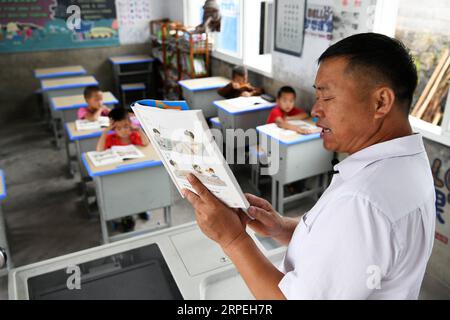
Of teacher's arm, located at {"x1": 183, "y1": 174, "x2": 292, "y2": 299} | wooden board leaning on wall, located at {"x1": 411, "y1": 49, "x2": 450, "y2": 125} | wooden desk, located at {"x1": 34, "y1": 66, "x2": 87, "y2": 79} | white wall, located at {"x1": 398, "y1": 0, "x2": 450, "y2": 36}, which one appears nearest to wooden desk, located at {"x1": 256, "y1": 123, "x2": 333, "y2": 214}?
wooden board leaning on wall, located at {"x1": 411, "y1": 49, "x2": 450, "y2": 125}

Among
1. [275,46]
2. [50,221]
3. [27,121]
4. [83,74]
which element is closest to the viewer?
[50,221]

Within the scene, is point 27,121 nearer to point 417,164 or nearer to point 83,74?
point 83,74

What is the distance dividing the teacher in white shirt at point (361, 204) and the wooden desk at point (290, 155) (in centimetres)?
234

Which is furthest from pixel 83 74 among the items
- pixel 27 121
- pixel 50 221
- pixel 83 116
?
pixel 50 221

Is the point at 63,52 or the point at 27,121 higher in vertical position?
the point at 63,52

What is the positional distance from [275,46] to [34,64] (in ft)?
13.4

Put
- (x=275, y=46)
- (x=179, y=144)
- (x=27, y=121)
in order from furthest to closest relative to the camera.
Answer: (x=27, y=121)
(x=275, y=46)
(x=179, y=144)

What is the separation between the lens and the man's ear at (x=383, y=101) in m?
0.71

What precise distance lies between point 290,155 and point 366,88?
2.49 metres

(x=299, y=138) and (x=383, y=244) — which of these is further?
(x=299, y=138)

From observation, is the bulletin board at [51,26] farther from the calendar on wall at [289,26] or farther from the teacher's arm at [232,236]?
the teacher's arm at [232,236]

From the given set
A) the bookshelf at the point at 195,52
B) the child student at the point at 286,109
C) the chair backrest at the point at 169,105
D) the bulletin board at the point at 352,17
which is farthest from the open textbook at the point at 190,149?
the bookshelf at the point at 195,52
